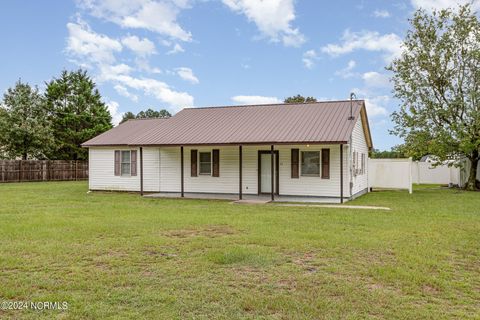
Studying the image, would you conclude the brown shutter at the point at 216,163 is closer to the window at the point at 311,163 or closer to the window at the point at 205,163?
the window at the point at 205,163

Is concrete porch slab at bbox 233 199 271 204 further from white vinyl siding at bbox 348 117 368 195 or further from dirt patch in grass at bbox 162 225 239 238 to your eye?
dirt patch in grass at bbox 162 225 239 238

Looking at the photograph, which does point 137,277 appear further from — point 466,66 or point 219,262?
point 466,66

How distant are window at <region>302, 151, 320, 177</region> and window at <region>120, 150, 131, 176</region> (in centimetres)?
844

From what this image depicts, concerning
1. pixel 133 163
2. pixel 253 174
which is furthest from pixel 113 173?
pixel 253 174

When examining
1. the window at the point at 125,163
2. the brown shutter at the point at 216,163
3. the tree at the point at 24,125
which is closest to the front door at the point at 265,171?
the brown shutter at the point at 216,163

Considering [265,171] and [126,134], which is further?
[126,134]

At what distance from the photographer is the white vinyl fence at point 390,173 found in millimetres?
19781

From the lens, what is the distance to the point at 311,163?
16312 millimetres

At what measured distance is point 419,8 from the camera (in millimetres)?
21344

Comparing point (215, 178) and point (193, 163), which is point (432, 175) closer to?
point (215, 178)

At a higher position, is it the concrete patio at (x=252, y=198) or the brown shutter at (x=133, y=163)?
the brown shutter at (x=133, y=163)

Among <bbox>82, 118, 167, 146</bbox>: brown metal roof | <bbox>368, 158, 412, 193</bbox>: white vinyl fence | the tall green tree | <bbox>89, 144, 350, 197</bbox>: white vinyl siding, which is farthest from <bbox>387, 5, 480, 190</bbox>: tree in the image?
the tall green tree

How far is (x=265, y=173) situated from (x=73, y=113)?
79.7 ft

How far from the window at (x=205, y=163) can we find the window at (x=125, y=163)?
385 cm
